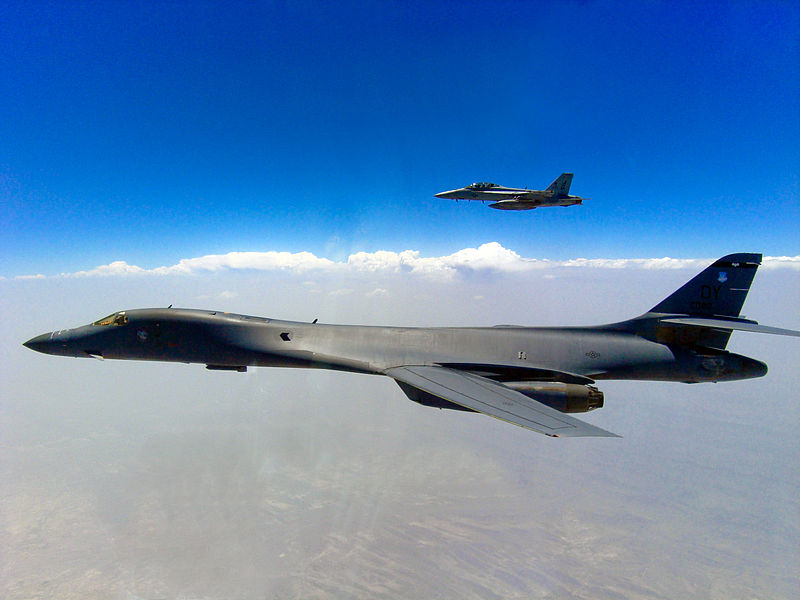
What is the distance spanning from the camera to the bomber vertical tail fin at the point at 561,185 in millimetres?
21125

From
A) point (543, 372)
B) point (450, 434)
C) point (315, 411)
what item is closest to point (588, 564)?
point (450, 434)

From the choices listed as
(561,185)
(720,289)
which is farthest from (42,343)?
(561,185)

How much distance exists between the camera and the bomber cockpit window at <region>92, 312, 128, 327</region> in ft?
32.7

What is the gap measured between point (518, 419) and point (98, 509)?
4162 inches

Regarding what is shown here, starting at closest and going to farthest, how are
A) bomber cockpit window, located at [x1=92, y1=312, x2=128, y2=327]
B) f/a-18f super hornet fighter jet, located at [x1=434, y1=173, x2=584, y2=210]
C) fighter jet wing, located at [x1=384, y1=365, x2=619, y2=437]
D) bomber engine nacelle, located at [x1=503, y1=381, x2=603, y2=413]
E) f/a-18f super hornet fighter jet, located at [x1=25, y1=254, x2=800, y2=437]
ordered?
fighter jet wing, located at [x1=384, y1=365, x2=619, y2=437], bomber engine nacelle, located at [x1=503, y1=381, x2=603, y2=413], f/a-18f super hornet fighter jet, located at [x1=25, y1=254, x2=800, y2=437], bomber cockpit window, located at [x1=92, y1=312, x2=128, y2=327], f/a-18f super hornet fighter jet, located at [x1=434, y1=173, x2=584, y2=210]

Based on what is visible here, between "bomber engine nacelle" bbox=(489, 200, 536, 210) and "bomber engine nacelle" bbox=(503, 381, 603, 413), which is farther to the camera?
"bomber engine nacelle" bbox=(489, 200, 536, 210)

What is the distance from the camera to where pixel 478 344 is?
930cm

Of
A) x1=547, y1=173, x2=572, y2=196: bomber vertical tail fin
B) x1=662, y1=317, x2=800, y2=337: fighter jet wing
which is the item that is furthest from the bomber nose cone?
x1=547, y1=173, x2=572, y2=196: bomber vertical tail fin

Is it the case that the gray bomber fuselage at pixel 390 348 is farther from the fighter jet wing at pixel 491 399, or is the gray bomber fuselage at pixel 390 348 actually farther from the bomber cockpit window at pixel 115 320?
the fighter jet wing at pixel 491 399

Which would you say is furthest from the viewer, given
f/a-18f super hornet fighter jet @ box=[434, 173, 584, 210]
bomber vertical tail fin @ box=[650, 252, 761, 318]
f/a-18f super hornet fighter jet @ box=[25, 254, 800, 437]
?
f/a-18f super hornet fighter jet @ box=[434, 173, 584, 210]

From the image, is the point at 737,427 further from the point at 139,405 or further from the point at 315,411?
the point at 139,405

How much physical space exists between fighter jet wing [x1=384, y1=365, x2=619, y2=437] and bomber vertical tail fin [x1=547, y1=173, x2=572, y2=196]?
17778mm

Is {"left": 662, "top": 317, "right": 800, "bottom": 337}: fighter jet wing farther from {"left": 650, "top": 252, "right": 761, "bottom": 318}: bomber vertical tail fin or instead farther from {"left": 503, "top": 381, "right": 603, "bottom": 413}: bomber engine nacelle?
{"left": 503, "top": 381, "right": 603, "bottom": 413}: bomber engine nacelle

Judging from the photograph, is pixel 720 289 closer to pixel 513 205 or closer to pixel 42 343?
pixel 513 205
